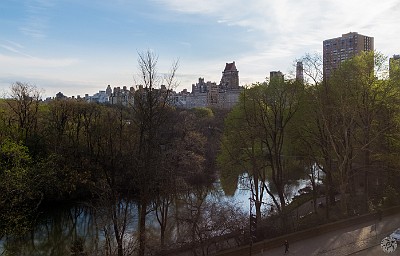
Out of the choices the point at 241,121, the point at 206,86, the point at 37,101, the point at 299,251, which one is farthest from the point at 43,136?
the point at 206,86

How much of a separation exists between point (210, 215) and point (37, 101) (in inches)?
1157

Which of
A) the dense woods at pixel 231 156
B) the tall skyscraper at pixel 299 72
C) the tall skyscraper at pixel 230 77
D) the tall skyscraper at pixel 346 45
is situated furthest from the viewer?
the tall skyscraper at pixel 230 77

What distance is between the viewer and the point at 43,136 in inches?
1395

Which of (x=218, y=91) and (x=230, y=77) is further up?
(x=230, y=77)

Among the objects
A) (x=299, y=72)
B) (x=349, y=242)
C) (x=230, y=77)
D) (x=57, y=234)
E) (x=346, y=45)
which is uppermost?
(x=230, y=77)

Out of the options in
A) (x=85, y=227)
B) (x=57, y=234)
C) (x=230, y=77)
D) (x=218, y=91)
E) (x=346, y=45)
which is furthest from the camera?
(x=218, y=91)

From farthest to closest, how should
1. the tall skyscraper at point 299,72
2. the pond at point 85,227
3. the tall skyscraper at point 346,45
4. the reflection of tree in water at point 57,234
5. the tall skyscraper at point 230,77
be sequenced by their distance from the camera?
the tall skyscraper at point 230,77 < the tall skyscraper at point 346,45 < the tall skyscraper at point 299,72 < the reflection of tree in water at point 57,234 < the pond at point 85,227

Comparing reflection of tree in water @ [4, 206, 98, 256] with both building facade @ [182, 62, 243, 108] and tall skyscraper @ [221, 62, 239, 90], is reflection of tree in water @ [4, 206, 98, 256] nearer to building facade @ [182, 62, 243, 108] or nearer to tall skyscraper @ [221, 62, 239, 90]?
building facade @ [182, 62, 243, 108]

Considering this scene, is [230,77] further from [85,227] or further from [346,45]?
[85,227]

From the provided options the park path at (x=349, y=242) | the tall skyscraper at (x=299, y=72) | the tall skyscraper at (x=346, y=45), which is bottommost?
the park path at (x=349, y=242)

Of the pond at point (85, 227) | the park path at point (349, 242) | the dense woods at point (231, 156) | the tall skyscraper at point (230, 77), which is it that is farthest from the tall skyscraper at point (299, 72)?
the tall skyscraper at point (230, 77)

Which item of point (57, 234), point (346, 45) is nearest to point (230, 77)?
point (346, 45)

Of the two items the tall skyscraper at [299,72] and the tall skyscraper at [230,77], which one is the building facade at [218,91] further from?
the tall skyscraper at [299,72]

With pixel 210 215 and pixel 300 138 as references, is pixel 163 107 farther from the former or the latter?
pixel 300 138
